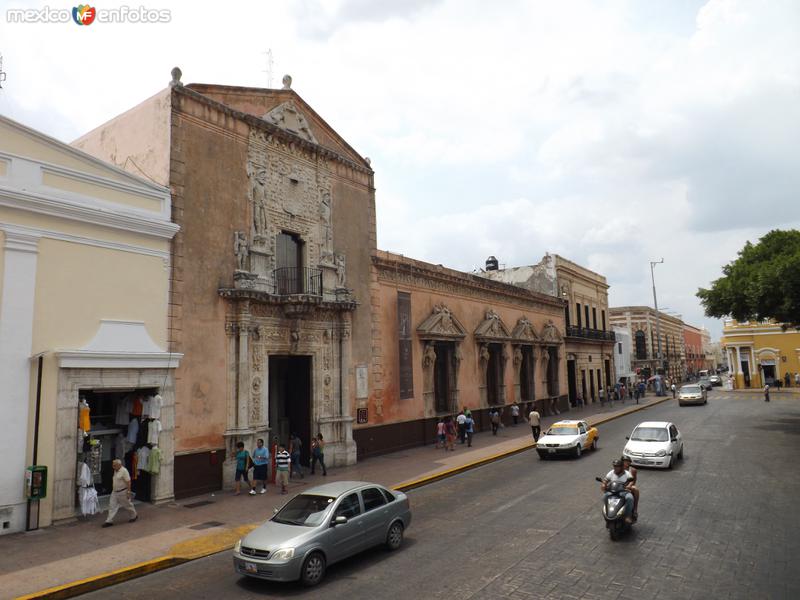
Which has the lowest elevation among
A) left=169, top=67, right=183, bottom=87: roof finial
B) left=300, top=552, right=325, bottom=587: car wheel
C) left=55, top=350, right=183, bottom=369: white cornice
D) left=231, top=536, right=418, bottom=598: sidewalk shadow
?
left=231, top=536, right=418, bottom=598: sidewalk shadow

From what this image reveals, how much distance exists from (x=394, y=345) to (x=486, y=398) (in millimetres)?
9357

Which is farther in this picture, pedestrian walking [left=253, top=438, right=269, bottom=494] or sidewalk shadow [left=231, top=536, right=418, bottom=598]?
pedestrian walking [left=253, top=438, right=269, bottom=494]

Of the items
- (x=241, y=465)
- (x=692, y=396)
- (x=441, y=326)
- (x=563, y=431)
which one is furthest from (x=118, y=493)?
(x=692, y=396)

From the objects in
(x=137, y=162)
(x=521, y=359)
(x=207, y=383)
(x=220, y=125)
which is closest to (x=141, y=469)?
(x=207, y=383)

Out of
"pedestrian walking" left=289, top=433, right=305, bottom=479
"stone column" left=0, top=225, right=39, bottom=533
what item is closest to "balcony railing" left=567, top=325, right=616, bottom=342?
"pedestrian walking" left=289, top=433, right=305, bottom=479

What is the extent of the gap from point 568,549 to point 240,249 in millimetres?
12904

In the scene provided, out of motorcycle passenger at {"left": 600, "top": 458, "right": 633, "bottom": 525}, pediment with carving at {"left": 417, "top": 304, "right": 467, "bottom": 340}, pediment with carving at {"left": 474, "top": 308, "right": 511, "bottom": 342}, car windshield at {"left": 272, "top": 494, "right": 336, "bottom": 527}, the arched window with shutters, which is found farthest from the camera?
the arched window with shutters

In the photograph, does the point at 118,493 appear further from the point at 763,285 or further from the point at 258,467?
the point at 763,285

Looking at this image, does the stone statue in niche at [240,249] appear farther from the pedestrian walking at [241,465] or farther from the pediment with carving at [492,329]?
the pediment with carving at [492,329]

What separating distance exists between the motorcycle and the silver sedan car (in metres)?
3.91

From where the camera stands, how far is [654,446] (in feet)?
56.9

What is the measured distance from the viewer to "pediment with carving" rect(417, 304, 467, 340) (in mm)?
25712

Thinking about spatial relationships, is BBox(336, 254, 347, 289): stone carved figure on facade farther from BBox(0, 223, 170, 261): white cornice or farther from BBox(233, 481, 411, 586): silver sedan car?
BBox(233, 481, 411, 586): silver sedan car

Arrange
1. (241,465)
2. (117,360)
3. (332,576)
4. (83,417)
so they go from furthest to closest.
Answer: (241,465), (117,360), (83,417), (332,576)
